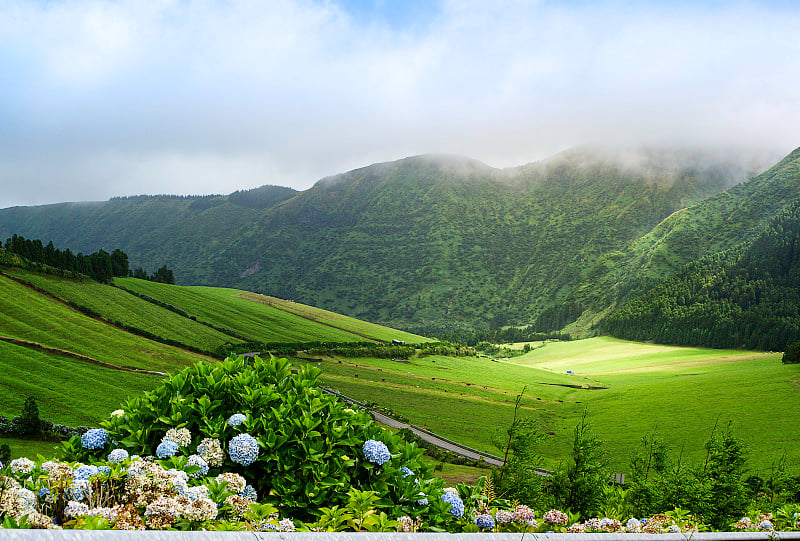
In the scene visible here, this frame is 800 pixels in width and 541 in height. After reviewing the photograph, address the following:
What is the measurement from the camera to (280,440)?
584 cm

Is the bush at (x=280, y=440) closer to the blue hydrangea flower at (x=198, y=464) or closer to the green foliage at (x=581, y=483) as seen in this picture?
the blue hydrangea flower at (x=198, y=464)

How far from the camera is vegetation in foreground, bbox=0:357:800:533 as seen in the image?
4277 millimetres

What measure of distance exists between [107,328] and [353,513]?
76.0m

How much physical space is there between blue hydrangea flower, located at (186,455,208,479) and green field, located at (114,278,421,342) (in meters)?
98.2

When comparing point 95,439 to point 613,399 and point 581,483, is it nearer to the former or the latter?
point 581,483

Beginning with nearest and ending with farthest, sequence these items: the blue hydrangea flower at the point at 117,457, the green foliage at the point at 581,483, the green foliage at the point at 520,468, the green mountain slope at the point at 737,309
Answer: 1. the blue hydrangea flower at the point at 117,457
2. the green foliage at the point at 520,468
3. the green foliage at the point at 581,483
4. the green mountain slope at the point at 737,309

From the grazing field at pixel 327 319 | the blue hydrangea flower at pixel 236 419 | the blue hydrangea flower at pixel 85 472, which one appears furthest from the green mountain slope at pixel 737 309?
the blue hydrangea flower at pixel 85 472

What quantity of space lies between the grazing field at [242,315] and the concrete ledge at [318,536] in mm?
100721

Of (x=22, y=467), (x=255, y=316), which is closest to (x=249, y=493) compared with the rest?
(x=22, y=467)

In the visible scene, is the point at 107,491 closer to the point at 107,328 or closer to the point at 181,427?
the point at 181,427

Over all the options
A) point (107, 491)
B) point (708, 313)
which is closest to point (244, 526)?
point (107, 491)

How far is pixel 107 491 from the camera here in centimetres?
457

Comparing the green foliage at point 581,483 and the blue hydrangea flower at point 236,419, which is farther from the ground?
the blue hydrangea flower at point 236,419

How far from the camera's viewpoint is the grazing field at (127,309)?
248 ft
